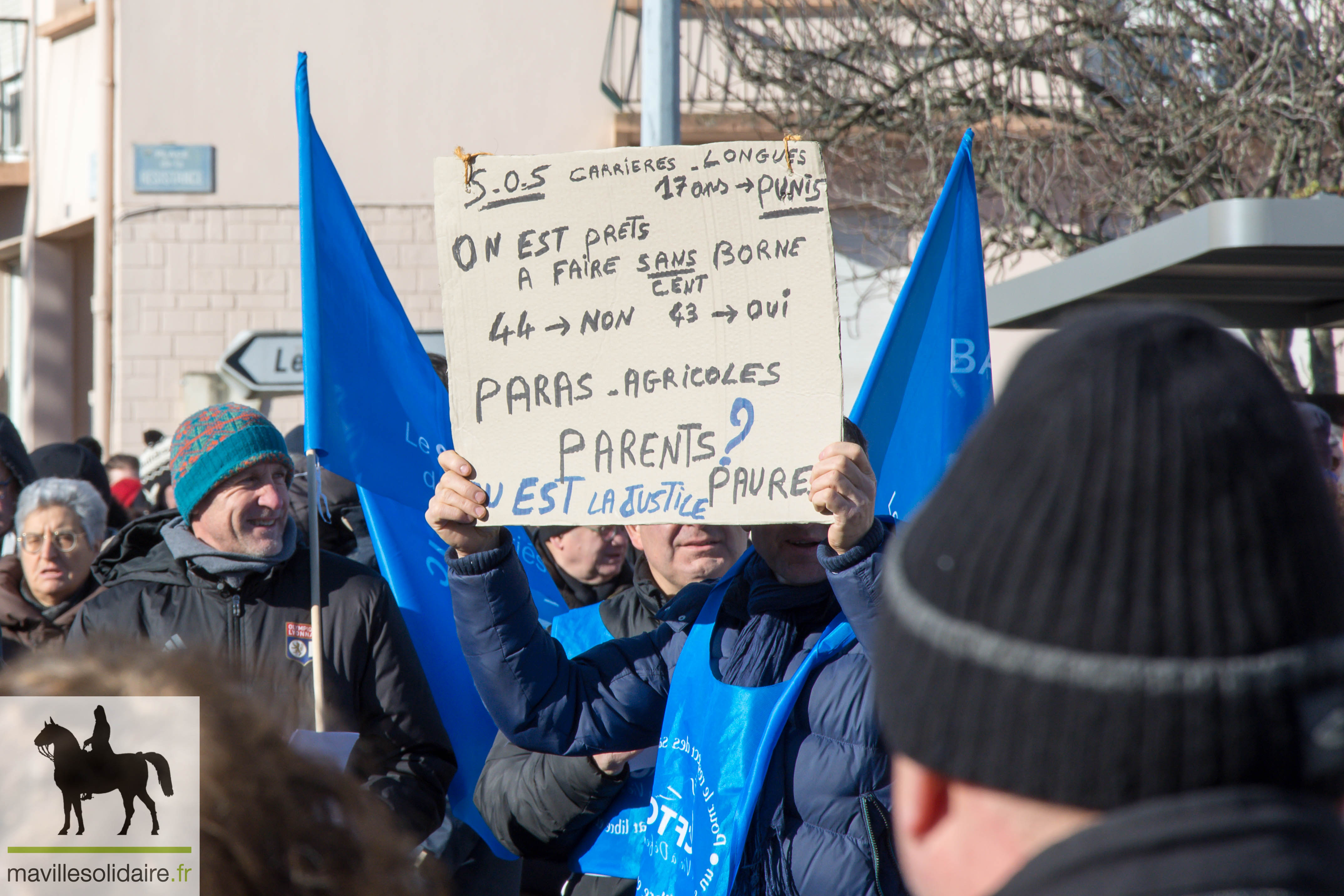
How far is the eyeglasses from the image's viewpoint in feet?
13.8

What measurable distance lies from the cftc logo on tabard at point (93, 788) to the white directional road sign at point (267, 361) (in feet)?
18.2

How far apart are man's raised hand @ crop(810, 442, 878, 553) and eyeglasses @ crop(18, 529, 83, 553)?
298cm

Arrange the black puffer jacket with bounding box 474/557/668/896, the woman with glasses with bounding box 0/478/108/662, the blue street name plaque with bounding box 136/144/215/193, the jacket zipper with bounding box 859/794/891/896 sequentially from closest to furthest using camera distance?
the jacket zipper with bounding box 859/794/891/896, the black puffer jacket with bounding box 474/557/668/896, the woman with glasses with bounding box 0/478/108/662, the blue street name plaque with bounding box 136/144/215/193

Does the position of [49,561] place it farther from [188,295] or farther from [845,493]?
[188,295]

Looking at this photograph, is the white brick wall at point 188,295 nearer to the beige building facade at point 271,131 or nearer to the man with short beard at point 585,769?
the beige building facade at point 271,131

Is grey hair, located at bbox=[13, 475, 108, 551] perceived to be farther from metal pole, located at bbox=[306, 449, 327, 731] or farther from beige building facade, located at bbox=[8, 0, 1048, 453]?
beige building facade, located at bbox=[8, 0, 1048, 453]

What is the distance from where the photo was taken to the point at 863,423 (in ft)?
11.5

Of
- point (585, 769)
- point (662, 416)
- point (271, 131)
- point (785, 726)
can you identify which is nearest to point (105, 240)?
point (271, 131)

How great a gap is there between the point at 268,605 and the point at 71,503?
1491 millimetres

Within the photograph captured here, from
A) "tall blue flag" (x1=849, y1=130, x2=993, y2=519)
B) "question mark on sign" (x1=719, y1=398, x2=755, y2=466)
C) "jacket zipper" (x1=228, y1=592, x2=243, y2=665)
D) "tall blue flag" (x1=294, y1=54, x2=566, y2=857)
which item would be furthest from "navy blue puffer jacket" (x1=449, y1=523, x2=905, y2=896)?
"tall blue flag" (x1=849, y1=130, x2=993, y2=519)

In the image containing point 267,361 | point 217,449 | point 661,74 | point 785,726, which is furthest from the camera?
point 267,361

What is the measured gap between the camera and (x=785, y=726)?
224cm

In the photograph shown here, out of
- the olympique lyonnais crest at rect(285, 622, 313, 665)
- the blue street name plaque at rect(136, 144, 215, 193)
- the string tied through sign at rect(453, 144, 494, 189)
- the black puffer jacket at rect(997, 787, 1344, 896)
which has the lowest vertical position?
the olympique lyonnais crest at rect(285, 622, 313, 665)

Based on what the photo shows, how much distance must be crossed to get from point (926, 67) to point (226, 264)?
244 inches
